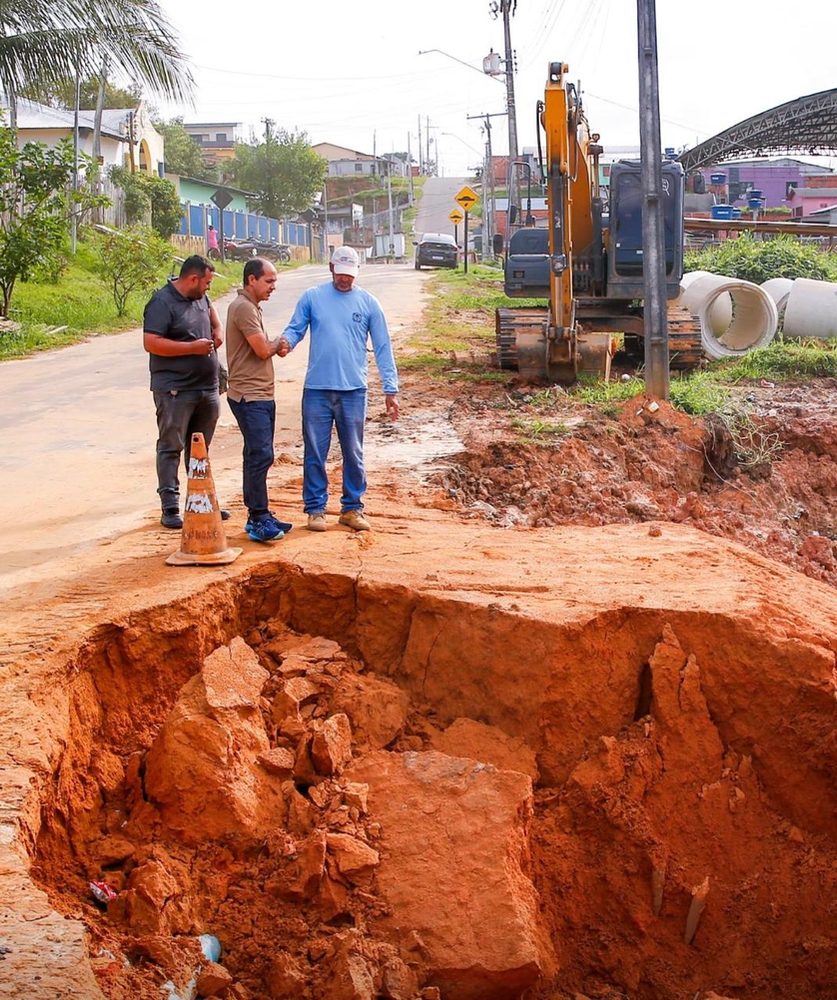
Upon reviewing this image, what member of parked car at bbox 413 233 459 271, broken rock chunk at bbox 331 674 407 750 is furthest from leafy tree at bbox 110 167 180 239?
broken rock chunk at bbox 331 674 407 750

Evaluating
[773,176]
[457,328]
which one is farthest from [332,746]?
[773,176]

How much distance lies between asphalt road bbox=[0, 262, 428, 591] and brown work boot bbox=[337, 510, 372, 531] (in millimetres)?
1360

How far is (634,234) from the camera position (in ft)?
49.1

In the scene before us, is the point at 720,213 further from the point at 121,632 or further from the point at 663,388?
the point at 121,632

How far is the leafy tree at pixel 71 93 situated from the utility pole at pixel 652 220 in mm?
10704

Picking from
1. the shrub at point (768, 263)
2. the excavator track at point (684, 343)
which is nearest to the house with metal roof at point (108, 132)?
the shrub at point (768, 263)

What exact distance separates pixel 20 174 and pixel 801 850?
17.6 m

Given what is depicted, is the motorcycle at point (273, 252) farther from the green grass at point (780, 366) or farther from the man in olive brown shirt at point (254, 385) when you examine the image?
the man in olive brown shirt at point (254, 385)

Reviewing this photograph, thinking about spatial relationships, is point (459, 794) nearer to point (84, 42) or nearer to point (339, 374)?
point (339, 374)

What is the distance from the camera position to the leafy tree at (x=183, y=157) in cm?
6631

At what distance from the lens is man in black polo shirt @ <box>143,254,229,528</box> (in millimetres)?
6598

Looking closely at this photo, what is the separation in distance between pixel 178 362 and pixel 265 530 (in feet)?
4.01

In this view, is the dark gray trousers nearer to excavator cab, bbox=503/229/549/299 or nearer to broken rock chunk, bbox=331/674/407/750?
broken rock chunk, bbox=331/674/407/750

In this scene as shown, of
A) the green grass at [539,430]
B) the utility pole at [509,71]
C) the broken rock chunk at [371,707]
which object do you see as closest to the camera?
the broken rock chunk at [371,707]
